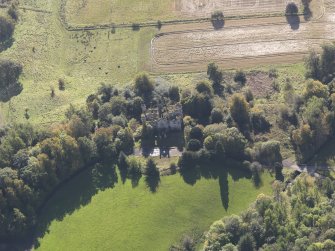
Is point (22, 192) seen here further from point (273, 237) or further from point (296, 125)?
point (296, 125)

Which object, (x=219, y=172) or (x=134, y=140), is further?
(x=134, y=140)

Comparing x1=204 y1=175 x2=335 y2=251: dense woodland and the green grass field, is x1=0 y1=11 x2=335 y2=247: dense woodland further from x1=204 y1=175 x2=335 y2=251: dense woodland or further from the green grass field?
x1=204 y1=175 x2=335 y2=251: dense woodland

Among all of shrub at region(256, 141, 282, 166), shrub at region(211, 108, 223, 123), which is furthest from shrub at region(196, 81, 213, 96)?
shrub at region(256, 141, 282, 166)

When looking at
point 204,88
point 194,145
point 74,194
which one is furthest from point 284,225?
point 74,194

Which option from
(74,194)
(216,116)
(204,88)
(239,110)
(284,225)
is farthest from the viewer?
(204,88)

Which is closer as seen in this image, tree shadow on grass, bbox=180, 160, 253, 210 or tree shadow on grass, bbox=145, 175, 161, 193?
tree shadow on grass, bbox=180, 160, 253, 210

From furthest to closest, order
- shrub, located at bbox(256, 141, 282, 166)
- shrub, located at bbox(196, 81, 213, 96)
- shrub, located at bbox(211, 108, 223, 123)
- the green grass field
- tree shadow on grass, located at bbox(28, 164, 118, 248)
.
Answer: shrub, located at bbox(196, 81, 213, 96)
shrub, located at bbox(211, 108, 223, 123)
shrub, located at bbox(256, 141, 282, 166)
tree shadow on grass, located at bbox(28, 164, 118, 248)
the green grass field

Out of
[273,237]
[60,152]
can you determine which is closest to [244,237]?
[273,237]

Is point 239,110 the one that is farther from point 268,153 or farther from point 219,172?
point 219,172

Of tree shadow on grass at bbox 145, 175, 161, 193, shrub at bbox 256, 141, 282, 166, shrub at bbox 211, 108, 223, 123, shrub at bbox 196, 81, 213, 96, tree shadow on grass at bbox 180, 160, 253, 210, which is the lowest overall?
tree shadow on grass at bbox 145, 175, 161, 193

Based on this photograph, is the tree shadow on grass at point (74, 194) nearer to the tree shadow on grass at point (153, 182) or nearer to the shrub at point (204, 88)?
the tree shadow on grass at point (153, 182)
